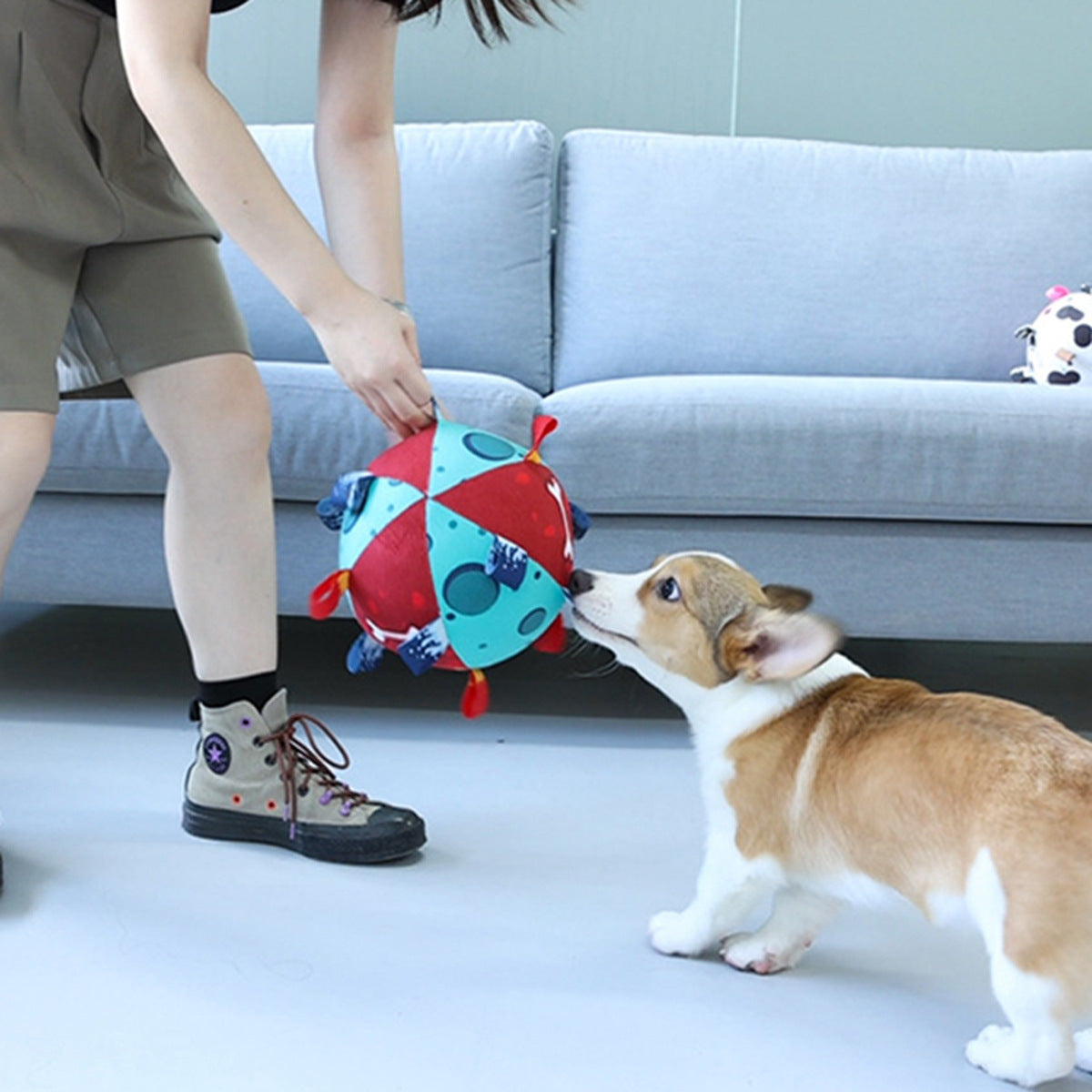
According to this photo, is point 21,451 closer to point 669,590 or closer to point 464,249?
point 669,590

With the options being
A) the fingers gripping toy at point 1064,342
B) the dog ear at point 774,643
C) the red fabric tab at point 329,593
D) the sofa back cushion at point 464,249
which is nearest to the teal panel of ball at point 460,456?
the red fabric tab at point 329,593

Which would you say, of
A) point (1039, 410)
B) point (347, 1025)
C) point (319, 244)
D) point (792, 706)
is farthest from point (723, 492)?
point (347, 1025)

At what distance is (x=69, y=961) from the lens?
1328mm

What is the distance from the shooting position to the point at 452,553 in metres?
1.35

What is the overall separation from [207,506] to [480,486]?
41 centimetres

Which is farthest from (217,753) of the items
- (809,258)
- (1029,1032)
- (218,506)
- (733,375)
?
(809,258)

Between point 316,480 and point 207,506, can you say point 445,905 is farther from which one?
point 316,480

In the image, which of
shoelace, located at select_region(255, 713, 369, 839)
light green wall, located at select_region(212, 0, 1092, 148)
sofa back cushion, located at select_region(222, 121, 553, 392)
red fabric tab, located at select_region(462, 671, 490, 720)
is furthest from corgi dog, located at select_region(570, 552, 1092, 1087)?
light green wall, located at select_region(212, 0, 1092, 148)

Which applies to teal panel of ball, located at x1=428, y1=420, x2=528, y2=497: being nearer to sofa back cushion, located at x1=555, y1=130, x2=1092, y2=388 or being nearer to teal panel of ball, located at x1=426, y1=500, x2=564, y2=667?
teal panel of ball, located at x1=426, y1=500, x2=564, y2=667

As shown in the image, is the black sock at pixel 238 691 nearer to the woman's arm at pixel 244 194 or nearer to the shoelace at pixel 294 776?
the shoelace at pixel 294 776

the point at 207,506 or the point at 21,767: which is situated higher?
the point at 207,506

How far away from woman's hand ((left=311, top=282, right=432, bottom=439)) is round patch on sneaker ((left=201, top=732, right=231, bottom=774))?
20.5 inches

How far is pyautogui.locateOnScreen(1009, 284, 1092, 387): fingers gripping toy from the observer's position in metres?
2.58

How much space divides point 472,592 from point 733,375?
4.94 feet
